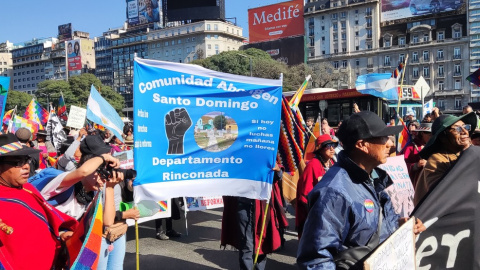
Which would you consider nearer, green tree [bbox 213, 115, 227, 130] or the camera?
the camera

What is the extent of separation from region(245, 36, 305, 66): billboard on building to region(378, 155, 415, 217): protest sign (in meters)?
77.4

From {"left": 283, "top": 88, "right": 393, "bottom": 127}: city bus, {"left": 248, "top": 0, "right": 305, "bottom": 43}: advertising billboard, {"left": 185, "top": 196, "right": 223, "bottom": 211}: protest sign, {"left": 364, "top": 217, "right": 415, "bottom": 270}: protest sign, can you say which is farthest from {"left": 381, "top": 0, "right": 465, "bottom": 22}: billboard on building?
{"left": 364, "top": 217, "right": 415, "bottom": 270}: protest sign

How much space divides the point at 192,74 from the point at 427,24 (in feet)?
264

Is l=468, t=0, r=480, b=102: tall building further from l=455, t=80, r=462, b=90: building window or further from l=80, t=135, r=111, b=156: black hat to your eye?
l=80, t=135, r=111, b=156: black hat

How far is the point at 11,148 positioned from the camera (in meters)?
2.68

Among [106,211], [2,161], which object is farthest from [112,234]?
[2,161]

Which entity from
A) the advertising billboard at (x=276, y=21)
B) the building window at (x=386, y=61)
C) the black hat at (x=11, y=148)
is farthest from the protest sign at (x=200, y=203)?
the advertising billboard at (x=276, y=21)

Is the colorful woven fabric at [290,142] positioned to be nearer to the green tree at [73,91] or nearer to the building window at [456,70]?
→ the building window at [456,70]

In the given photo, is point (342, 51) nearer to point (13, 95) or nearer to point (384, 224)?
point (13, 95)

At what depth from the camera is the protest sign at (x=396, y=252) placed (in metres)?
1.80

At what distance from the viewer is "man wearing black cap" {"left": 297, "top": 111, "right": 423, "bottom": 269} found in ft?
6.55

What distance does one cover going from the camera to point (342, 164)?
2.22m

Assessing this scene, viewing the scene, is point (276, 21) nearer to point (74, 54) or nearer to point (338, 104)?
point (74, 54)

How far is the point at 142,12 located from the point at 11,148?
119067 millimetres
